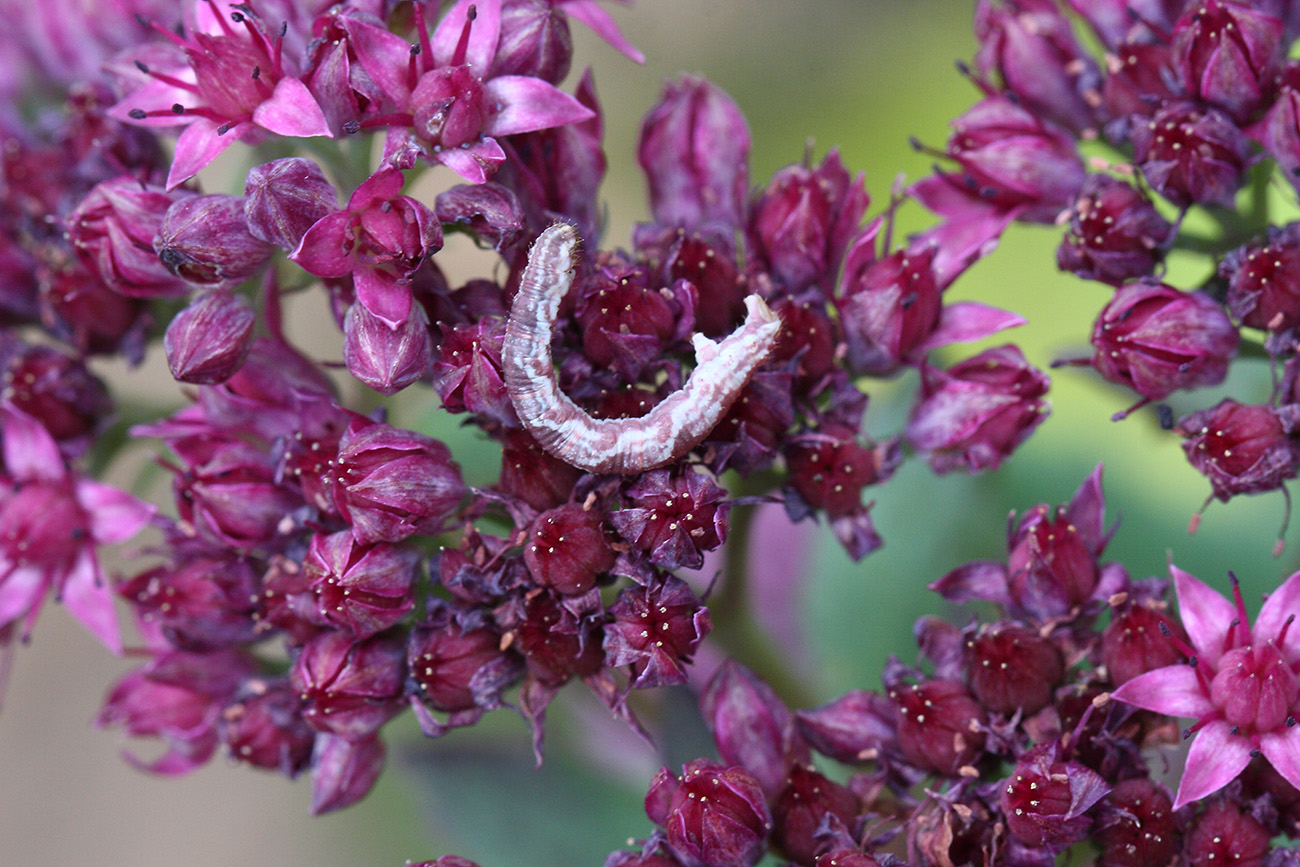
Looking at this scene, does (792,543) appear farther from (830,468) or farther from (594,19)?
(594,19)

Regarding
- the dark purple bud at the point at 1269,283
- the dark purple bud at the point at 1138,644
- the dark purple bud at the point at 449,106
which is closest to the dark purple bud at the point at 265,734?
the dark purple bud at the point at 449,106

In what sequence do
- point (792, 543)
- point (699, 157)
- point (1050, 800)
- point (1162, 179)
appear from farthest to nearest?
point (792, 543) → point (699, 157) → point (1162, 179) → point (1050, 800)

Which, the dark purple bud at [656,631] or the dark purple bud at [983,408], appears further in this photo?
the dark purple bud at [983,408]

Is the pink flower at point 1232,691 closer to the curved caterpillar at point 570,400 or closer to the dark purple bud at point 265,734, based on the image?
the curved caterpillar at point 570,400

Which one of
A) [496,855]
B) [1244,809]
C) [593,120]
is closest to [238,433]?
[593,120]

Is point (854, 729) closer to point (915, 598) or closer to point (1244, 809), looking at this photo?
point (1244, 809)

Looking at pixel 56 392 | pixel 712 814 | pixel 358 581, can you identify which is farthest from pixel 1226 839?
pixel 56 392
